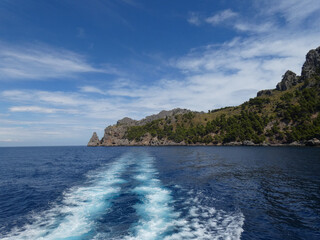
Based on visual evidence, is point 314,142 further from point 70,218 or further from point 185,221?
point 70,218

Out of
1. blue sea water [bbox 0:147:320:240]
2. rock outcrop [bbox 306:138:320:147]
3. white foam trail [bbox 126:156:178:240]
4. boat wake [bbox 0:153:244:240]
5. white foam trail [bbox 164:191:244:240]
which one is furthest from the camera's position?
rock outcrop [bbox 306:138:320:147]

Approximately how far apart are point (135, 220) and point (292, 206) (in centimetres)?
1586

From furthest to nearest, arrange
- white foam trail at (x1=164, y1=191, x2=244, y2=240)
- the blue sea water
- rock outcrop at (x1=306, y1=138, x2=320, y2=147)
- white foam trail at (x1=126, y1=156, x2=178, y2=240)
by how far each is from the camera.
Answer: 1. rock outcrop at (x1=306, y1=138, x2=320, y2=147)
2. the blue sea water
3. white foam trail at (x1=126, y1=156, x2=178, y2=240)
4. white foam trail at (x1=164, y1=191, x2=244, y2=240)

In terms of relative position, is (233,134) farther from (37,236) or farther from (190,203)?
(37,236)

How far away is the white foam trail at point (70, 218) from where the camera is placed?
13.6m

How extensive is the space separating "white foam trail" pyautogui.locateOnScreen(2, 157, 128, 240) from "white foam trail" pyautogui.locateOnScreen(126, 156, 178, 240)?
3.53m

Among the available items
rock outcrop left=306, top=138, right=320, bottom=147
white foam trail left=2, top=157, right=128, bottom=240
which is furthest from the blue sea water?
rock outcrop left=306, top=138, right=320, bottom=147

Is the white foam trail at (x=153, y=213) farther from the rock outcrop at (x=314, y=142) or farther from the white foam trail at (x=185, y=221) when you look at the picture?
the rock outcrop at (x=314, y=142)

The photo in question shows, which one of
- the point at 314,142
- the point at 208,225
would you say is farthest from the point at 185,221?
the point at 314,142

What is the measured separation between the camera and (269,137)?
161 meters

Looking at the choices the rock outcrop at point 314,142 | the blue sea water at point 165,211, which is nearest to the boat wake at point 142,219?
the blue sea water at point 165,211

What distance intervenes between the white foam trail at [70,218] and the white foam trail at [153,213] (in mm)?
3529

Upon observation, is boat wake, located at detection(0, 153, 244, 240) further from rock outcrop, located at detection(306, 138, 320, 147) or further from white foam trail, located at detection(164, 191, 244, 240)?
rock outcrop, located at detection(306, 138, 320, 147)

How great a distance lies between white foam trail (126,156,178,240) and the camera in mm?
13570
